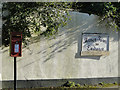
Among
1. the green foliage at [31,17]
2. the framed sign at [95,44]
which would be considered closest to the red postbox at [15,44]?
the green foliage at [31,17]

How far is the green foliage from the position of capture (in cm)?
585

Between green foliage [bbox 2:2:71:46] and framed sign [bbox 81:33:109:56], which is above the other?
green foliage [bbox 2:2:71:46]

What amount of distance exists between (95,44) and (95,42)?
8cm

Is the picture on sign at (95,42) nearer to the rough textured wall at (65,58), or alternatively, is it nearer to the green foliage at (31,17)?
the rough textured wall at (65,58)

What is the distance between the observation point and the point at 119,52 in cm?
767

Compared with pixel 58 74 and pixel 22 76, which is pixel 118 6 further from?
pixel 22 76

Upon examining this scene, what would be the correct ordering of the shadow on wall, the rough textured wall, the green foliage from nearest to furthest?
the green foliage → the rough textured wall → the shadow on wall

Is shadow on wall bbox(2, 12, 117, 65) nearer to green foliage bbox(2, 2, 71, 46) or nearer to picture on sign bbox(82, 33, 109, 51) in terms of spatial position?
picture on sign bbox(82, 33, 109, 51)

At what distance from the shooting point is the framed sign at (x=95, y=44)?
7.14m

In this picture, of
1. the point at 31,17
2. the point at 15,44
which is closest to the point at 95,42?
the point at 31,17

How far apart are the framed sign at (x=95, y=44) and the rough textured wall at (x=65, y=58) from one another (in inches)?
5.9

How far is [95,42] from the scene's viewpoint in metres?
7.23

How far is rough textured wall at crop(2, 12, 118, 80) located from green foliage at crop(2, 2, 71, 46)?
652mm

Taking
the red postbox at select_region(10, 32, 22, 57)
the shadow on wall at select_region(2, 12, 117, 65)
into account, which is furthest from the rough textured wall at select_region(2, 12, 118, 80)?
the red postbox at select_region(10, 32, 22, 57)
